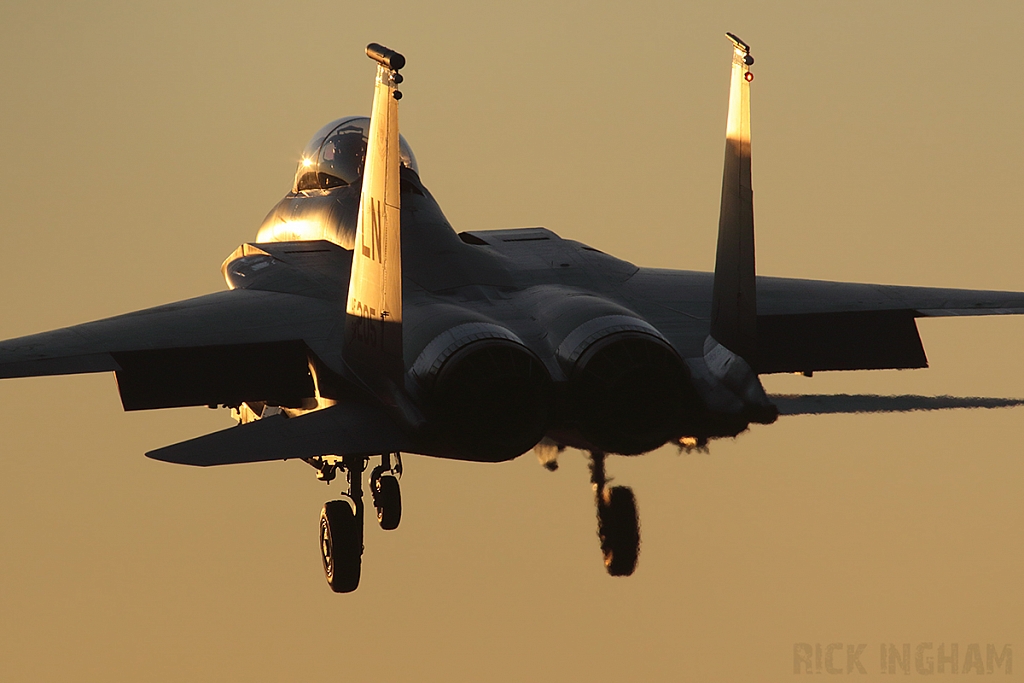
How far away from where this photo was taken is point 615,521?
89.6 feet

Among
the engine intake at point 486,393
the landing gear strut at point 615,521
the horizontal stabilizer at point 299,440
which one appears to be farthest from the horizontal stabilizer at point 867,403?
the horizontal stabilizer at point 299,440

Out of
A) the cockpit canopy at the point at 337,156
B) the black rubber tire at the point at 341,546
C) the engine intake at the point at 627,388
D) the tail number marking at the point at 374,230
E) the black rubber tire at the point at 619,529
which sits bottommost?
the black rubber tire at the point at 341,546

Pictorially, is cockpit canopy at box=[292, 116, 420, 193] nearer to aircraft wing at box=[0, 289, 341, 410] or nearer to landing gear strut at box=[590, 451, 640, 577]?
aircraft wing at box=[0, 289, 341, 410]

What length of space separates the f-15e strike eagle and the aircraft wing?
0.03m

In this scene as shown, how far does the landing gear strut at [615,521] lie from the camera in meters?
27.2

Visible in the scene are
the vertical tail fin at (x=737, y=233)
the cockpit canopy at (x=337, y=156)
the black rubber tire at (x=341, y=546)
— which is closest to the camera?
the vertical tail fin at (x=737, y=233)

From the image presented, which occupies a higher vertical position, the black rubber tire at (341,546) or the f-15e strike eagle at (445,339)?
the f-15e strike eagle at (445,339)

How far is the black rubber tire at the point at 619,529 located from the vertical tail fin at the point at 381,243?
5.07m

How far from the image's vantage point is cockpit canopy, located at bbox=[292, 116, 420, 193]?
101 feet

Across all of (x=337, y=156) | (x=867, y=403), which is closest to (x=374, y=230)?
(x=867, y=403)

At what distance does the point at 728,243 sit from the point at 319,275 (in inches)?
291

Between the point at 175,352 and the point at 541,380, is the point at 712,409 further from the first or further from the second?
the point at 175,352

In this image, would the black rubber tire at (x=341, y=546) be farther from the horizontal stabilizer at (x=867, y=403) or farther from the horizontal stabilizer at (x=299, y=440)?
the horizontal stabilizer at (x=867, y=403)

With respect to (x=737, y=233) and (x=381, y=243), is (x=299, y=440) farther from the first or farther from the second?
(x=737, y=233)
